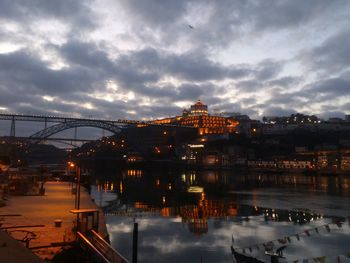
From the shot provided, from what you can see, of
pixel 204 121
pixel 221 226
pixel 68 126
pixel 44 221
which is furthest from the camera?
pixel 204 121

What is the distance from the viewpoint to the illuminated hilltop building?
5623 inches

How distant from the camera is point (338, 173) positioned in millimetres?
69688

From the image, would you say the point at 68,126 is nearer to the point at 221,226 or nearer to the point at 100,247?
the point at 221,226

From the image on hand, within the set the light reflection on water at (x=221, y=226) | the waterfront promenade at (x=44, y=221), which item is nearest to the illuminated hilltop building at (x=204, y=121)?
the light reflection on water at (x=221, y=226)

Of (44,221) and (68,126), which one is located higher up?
(68,126)

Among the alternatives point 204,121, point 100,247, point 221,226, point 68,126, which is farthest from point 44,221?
point 204,121

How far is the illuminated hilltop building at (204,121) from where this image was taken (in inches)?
5623

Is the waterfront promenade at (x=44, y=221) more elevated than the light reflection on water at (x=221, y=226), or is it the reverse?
the waterfront promenade at (x=44, y=221)

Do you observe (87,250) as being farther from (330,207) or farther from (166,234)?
(330,207)

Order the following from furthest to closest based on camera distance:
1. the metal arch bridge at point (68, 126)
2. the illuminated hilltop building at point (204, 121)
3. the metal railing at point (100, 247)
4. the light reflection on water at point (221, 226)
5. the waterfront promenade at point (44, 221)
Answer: the illuminated hilltop building at point (204, 121) < the metal arch bridge at point (68, 126) < the light reflection on water at point (221, 226) < the waterfront promenade at point (44, 221) < the metal railing at point (100, 247)

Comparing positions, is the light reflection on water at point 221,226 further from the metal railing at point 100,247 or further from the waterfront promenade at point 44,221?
the metal railing at point 100,247

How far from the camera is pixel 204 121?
151125 millimetres

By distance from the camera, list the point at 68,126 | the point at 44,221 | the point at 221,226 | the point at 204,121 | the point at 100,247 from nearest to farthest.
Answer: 1. the point at 100,247
2. the point at 44,221
3. the point at 221,226
4. the point at 68,126
5. the point at 204,121

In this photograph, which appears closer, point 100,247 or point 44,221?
point 100,247
